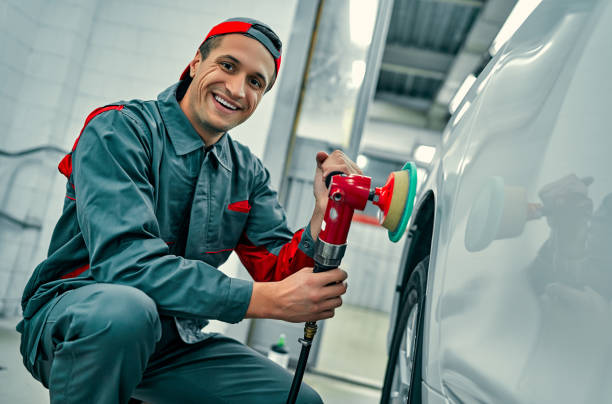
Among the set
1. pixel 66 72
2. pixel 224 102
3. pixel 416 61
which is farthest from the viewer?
pixel 416 61

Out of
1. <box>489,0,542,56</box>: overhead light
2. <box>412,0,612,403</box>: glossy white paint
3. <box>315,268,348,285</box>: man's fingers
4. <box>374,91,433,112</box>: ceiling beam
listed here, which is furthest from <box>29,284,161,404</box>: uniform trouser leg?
<box>374,91,433,112</box>: ceiling beam

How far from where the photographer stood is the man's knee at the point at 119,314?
0.84 meters

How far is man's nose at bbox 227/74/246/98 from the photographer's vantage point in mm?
1225

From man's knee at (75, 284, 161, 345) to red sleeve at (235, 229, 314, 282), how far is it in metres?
0.45

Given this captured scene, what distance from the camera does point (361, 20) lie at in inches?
111

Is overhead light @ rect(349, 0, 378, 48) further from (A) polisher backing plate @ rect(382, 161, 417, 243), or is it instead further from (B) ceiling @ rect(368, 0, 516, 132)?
(A) polisher backing plate @ rect(382, 161, 417, 243)

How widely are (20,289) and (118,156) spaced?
2191mm

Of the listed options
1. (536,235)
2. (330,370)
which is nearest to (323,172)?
(536,235)

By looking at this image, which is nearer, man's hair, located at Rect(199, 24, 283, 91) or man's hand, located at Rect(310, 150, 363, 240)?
man's hand, located at Rect(310, 150, 363, 240)

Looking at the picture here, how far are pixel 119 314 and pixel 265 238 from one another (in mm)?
598

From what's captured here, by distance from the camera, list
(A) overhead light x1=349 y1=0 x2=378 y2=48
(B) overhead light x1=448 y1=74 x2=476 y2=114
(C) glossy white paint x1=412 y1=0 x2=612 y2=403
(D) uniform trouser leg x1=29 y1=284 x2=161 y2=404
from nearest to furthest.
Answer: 1. (C) glossy white paint x1=412 y1=0 x2=612 y2=403
2. (D) uniform trouser leg x1=29 y1=284 x2=161 y2=404
3. (B) overhead light x1=448 y1=74 x2=476 y2=114
4. (A) overhead light x1=349 y1=0 x2=378 y2=48

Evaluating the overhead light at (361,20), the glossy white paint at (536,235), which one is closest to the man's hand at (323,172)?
the glossy white paint at (536,235)

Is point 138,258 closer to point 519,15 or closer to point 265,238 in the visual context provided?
point 265,238

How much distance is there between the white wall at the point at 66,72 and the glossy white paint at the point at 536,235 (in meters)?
2.17
